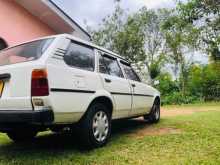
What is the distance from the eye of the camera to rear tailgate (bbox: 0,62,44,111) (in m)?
3.80

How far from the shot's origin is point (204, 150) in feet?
14.9

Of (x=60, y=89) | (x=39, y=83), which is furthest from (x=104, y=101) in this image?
(x=39, y=83)

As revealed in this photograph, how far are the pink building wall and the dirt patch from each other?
5.59 metres

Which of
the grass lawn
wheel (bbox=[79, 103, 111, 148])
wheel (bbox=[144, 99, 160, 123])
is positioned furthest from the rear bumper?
wheel (bbox=[144, 99, 160, 123])

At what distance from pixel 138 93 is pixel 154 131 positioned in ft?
3.04

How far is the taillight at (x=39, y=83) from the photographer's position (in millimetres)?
3727

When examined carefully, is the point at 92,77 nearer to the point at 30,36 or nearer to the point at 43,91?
the point at 43,91

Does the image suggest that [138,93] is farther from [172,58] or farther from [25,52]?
[172,58]

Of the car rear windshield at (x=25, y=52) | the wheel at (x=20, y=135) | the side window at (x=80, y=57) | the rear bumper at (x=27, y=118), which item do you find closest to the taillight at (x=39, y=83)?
the rear bumper at (x=27, y=118)

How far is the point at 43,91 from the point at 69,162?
3.48ft

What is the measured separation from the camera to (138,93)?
21.3 ft

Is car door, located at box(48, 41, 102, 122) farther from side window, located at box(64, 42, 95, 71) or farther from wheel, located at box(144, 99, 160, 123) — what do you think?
wheel, located at box(144, 99, 160, 123)

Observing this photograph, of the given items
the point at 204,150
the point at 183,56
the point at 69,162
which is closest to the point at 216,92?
the point at 183,56

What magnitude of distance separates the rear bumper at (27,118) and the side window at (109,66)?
5.51 feet
